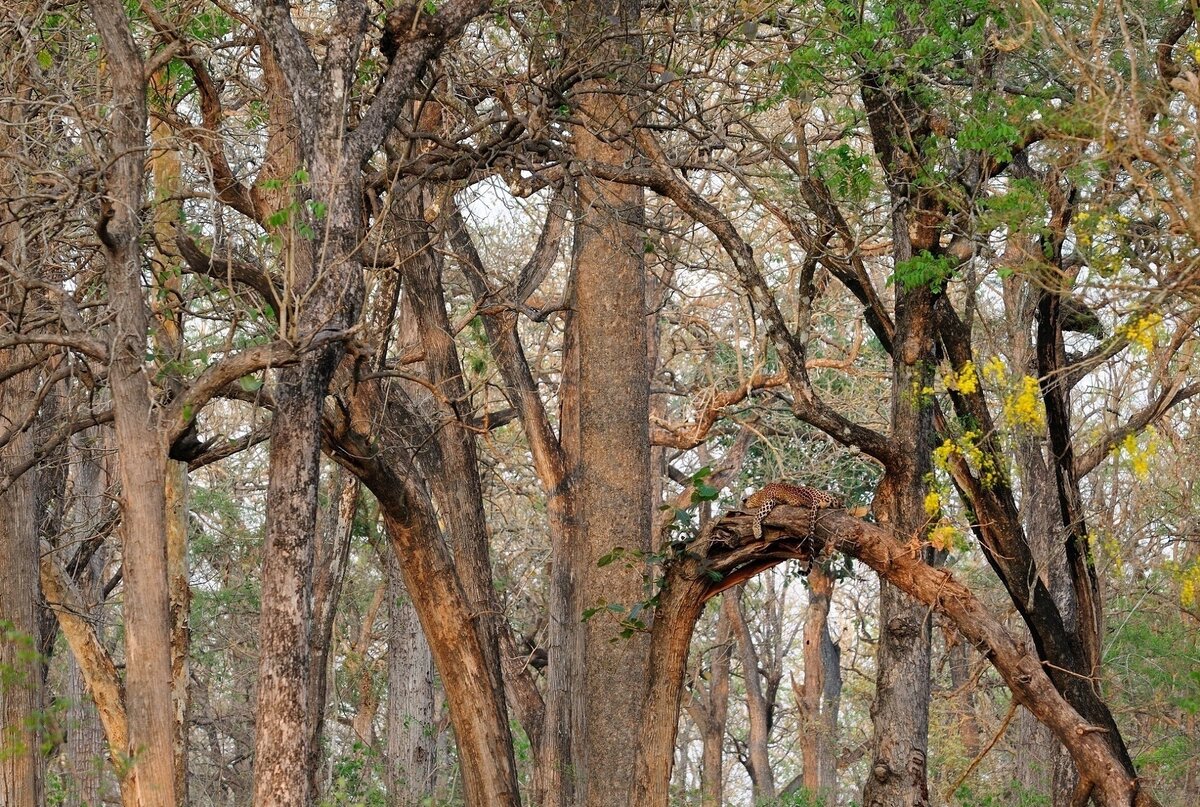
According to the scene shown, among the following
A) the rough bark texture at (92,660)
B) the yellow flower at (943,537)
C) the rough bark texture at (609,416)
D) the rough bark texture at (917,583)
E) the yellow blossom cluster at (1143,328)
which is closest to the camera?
the yellow blossom cluster at (1143,328)

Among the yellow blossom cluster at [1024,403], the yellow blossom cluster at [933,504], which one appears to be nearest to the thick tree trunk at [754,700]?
the yellow blossom cluster at [933,504]

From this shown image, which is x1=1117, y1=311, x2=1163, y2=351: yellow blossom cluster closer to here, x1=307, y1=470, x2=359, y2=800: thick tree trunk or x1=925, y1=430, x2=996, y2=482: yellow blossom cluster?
x1=925, y1=430, x2=996, y2=482: yellow blossom cluster

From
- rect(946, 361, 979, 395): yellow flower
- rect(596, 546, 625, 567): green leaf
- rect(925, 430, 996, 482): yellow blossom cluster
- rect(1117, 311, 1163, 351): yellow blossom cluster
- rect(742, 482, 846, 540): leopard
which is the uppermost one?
rect(946, 361, 979, 395): yellow flower

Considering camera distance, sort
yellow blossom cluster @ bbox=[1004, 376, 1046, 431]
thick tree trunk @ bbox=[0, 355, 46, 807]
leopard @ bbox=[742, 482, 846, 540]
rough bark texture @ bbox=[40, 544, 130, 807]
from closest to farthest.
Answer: yellow blossom cluster @ bbox=[1004, 376, 1046, 431]
leopard @ bbox=[742, 482, 846, 540]
thick tree trunk @ bbox=[0, 355, 46, 807]
rough bark texture @ bbox=[40, 544, 130, 807]

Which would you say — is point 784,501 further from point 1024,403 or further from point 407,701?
point 407,701

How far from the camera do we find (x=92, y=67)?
10.4 meters

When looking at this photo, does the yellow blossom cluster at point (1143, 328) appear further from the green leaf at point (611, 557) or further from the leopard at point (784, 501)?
the green leaf at point (611, 557)

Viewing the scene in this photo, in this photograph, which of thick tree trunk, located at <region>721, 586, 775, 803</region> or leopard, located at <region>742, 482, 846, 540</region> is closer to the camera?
leopard, located at <region>742, 482, 846, 540</region>

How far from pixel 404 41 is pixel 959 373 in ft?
13.9

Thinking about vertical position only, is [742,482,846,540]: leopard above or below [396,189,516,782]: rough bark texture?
below

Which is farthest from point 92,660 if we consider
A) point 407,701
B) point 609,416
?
point 407,701

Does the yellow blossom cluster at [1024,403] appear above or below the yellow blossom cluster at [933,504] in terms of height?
above

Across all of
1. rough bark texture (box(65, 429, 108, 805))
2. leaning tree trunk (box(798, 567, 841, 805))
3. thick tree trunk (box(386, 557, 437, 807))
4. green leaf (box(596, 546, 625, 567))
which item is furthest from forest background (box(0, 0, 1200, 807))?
leaning tree trunk (box(798, 567, 841, 805))

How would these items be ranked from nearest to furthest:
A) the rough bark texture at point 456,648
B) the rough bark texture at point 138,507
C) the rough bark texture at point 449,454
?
the rough bark texture at point 138,507
the rough bark texture at point 456,648
the rough bark texture at point 449,454
